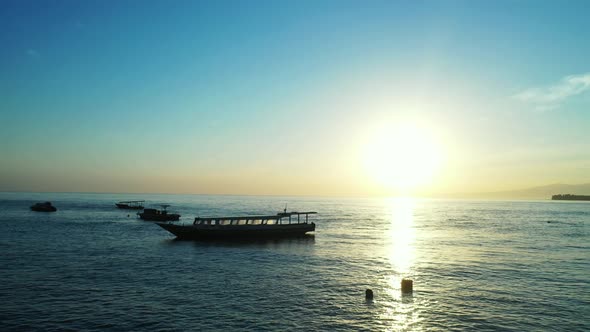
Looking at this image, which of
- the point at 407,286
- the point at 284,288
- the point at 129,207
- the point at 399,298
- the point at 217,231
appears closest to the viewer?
the point at 399,298

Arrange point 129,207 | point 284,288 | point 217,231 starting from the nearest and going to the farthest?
1. point 284,288
2. point 217,231
3. point 129,207

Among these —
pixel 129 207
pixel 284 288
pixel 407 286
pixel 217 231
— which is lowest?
pixel 129 207

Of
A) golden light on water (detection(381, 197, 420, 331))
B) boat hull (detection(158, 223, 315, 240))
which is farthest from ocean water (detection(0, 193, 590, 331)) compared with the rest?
boat hull (detection(158, 223, 315, 240))

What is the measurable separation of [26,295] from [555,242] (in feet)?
279

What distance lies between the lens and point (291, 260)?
167 feet

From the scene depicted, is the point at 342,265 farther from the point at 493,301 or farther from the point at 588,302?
the point at 588,302

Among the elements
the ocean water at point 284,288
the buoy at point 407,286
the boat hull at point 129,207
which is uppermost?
the buoy at point 407,286

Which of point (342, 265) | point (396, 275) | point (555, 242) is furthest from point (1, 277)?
point (555, 242)

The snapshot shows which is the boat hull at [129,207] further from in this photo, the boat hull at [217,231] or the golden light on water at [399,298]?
the golden light on water at [399,298]

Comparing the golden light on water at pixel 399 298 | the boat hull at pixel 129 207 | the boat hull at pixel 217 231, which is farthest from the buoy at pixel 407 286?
the boat hull at pixel 129 207

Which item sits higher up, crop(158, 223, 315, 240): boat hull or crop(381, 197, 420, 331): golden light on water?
crop(158, 223, 315, 240): boat hull

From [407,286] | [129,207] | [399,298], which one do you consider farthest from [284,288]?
[129,207]

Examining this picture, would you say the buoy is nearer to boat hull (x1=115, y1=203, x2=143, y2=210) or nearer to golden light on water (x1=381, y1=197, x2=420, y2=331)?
golden light on water (x1=381, y1=197, x2=420, y2=331)

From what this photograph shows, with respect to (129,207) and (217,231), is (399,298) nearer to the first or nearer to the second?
(217,231)
